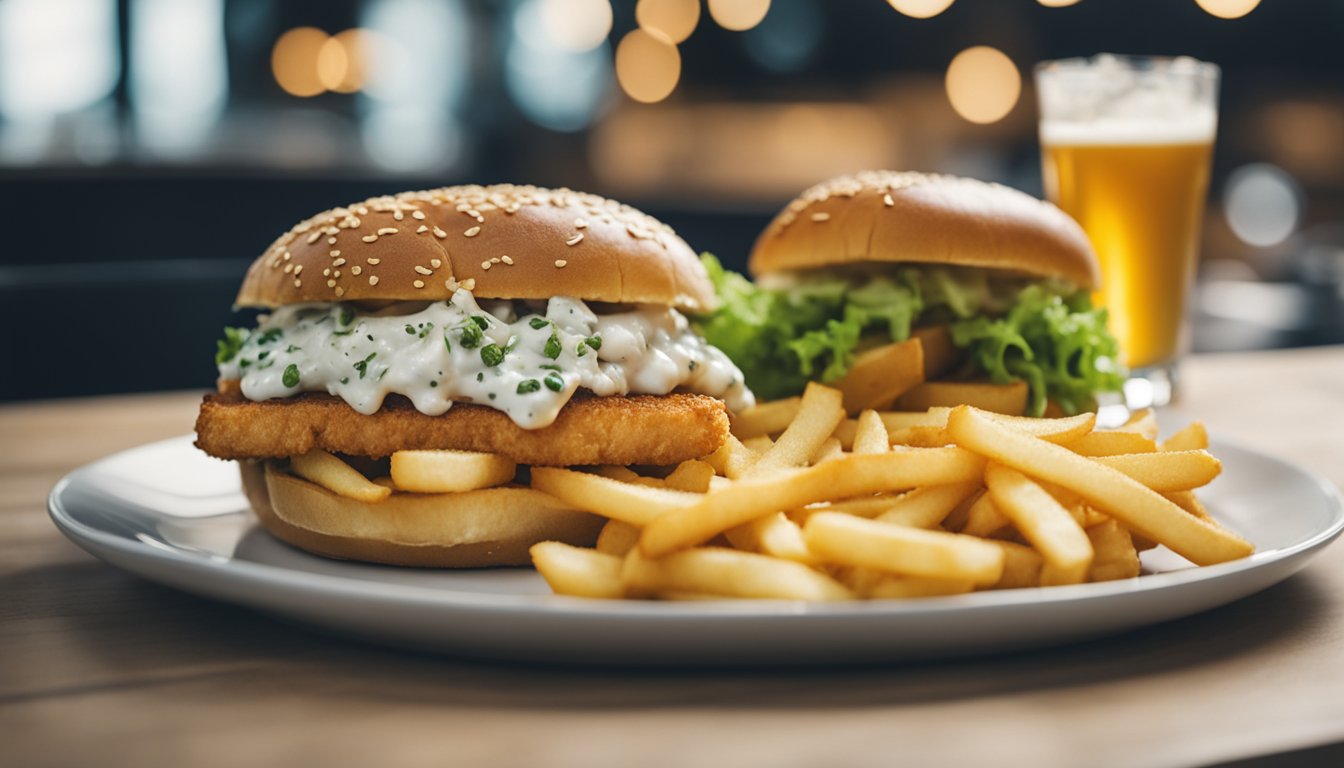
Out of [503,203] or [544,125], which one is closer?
[503,203]

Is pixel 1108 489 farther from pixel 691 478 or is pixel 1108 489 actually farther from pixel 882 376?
pixel 882 376

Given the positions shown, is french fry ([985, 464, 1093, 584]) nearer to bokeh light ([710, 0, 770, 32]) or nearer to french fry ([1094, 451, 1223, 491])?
french fry ([1094, 451, 1223, 491])

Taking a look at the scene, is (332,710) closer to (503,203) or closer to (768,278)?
(503,203)

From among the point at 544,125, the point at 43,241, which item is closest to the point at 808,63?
the point at 544,125

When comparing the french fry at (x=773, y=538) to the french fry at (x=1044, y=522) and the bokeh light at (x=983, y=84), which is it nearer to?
the french fry at (x=1044, y=522)

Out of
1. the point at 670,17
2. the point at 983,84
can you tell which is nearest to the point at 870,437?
→ the point at 670,17
